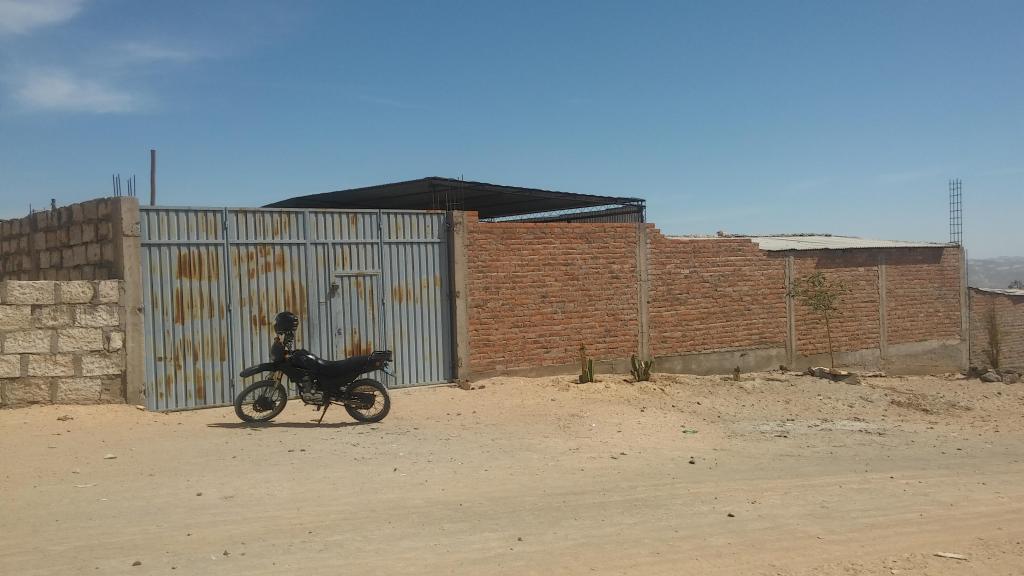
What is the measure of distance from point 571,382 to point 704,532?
26.0 feet

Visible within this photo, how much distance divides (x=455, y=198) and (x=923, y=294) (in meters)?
11.4

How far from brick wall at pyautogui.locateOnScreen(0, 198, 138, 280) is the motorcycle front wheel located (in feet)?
7.83

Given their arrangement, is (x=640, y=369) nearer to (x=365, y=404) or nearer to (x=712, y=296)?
(x=712, y=296)

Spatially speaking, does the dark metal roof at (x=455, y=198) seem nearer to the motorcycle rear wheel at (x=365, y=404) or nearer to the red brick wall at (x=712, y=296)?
the red brick wall at (x=712, y=296)

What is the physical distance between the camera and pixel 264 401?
10.2 meters

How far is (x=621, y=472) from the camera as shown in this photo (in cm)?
808

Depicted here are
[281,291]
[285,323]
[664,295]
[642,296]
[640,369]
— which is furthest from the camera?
[664,295]

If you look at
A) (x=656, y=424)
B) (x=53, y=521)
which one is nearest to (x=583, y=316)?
(x=656, y=424)

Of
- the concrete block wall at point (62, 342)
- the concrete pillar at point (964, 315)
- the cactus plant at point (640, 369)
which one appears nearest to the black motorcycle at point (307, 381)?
the concrete block wall at point (62, 342)

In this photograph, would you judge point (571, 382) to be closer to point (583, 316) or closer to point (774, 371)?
point (583, 316)

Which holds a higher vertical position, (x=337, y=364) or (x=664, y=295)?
(x=664, y=295)

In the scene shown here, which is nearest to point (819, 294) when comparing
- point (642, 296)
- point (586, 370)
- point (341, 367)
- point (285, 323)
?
point (642, 296)

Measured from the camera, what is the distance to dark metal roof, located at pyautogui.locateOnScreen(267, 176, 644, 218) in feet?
47.2

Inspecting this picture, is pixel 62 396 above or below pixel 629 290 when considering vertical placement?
below
